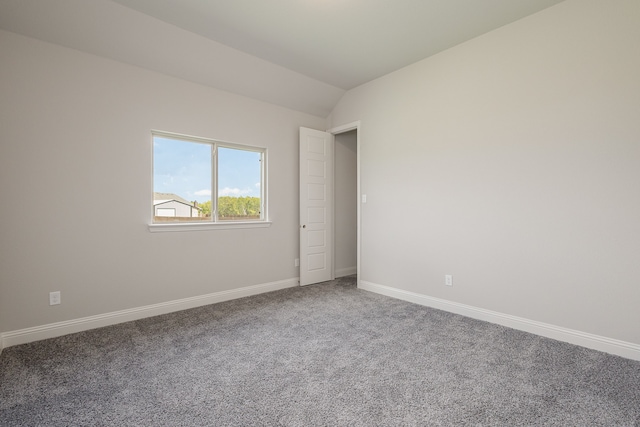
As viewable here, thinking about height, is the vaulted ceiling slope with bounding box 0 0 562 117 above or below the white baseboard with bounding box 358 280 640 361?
above

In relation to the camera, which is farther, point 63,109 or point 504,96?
point 504,96

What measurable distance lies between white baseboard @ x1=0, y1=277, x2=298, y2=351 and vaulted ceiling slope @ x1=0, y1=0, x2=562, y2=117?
2.47m

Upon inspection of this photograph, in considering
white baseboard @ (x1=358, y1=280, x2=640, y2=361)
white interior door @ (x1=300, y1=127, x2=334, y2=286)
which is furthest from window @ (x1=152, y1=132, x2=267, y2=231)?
white baseboard @ (x1=358, y1=280, x2=640, y2=361)

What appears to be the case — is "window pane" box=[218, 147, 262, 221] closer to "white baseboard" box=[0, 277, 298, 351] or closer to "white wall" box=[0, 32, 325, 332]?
"white wall" box=[0, 32, 325, 332]

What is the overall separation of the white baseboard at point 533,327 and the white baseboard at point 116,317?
197 cm

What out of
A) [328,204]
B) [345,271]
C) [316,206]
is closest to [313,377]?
[316,206]

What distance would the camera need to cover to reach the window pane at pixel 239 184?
389 centimetres

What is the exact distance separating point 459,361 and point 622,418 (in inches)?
33.6

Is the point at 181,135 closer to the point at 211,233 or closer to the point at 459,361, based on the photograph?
the point at 211,233

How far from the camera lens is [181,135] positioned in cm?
347

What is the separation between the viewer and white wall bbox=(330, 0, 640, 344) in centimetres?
234

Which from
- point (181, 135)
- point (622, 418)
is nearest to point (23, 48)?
point (181, 135)

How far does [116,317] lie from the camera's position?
9.90 ft

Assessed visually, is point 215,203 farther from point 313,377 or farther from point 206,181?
point 313,377
